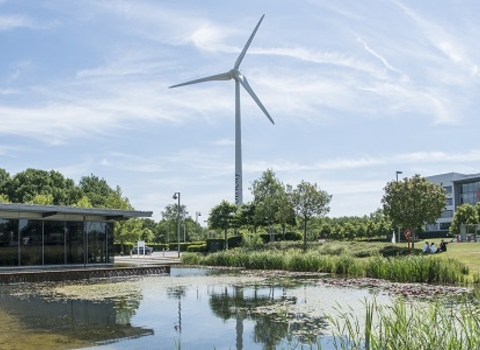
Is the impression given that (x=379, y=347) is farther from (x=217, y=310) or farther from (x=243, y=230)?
(x=243, y=230)

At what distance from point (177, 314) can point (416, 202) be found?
2103 centimetres

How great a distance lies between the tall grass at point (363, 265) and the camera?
742 inches

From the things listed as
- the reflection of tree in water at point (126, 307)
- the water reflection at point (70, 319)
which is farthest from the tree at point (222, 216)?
the water reflection at point (70, 319)

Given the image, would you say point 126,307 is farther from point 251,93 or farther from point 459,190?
point 459,190

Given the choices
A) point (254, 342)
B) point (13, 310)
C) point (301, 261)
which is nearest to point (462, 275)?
point (301, 261)

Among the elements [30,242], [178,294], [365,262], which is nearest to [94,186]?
[30,242]

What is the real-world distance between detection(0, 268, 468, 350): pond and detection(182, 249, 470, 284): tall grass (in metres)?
2.29

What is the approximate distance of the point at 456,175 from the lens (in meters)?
91.1

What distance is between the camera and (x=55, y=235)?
87.0ft

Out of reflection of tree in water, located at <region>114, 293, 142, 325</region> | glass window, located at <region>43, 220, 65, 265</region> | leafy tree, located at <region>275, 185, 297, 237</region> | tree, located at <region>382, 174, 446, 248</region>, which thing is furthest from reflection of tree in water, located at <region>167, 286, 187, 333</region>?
leafy tree, located at <region>275, 185, 297, 237</region>

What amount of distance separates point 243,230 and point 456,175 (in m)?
54.9

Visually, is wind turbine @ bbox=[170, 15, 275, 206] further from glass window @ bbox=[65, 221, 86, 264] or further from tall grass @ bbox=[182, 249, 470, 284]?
glass window @ bbox=[65, 221, 86, 264]

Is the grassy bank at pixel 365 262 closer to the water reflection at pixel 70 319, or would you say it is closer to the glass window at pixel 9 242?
the water reflection at pixel 70 319

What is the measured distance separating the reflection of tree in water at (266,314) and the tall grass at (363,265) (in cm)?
478
